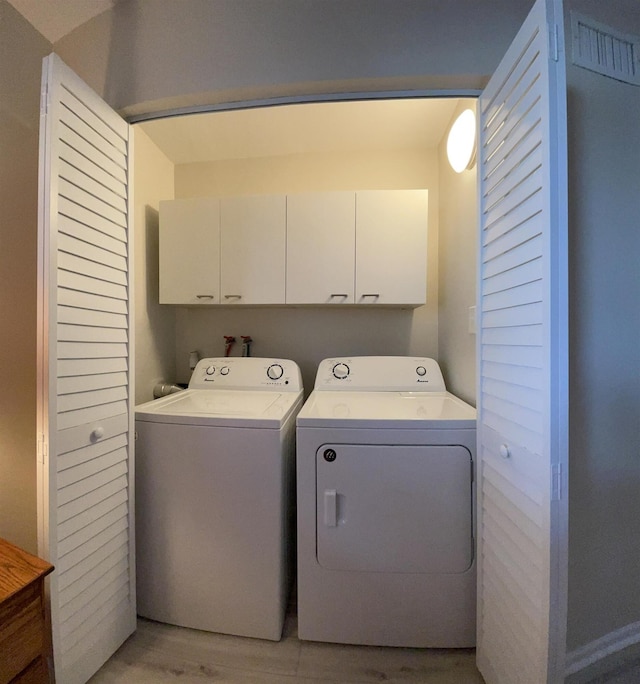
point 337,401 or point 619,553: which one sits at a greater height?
point 337,401

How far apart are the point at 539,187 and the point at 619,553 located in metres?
1.26

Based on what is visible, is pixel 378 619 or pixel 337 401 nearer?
pixel 378 619

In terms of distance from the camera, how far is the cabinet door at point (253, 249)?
1814 millimetres

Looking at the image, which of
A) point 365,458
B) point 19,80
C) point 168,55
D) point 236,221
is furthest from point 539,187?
point 19,80

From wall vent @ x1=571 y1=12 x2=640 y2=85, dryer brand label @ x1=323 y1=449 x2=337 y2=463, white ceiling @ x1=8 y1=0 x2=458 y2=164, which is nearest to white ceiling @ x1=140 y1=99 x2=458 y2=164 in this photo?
white ceiling @ x1=8 y1=0 x2=458 y2=164

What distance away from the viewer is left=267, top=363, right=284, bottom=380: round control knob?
1.83 meters

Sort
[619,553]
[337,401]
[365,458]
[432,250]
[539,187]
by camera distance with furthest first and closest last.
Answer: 1. [432,250]
2. [337,401]
3. [365,458]
4. [619,553]
5. [539,187]

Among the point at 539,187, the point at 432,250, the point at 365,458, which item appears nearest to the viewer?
the point at 539,187

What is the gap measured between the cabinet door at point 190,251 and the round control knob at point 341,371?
831mm

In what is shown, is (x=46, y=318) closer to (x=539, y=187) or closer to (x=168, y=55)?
(x=168, y=55)

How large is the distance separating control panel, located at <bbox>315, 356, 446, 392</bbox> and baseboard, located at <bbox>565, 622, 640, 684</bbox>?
108cm

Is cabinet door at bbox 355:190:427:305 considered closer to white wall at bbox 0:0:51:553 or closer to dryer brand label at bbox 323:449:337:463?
dryer brand label at bbox 323:449:337:463

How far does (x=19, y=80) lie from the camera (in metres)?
1.21

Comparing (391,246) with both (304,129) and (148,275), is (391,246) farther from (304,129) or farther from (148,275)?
(148,275)
